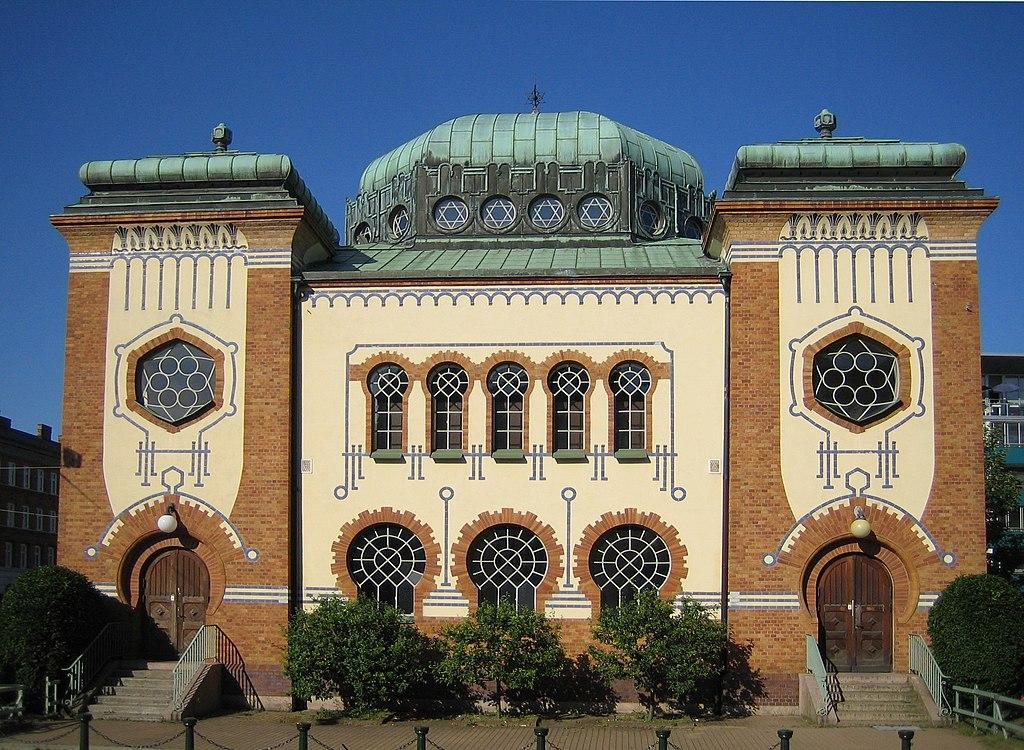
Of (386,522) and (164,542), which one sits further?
(164,542)

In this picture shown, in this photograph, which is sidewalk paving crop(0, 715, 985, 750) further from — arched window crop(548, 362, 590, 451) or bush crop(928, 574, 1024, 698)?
arched window crop(548, 362, 590, 451)

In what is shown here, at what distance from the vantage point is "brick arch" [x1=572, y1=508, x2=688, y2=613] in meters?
20.2

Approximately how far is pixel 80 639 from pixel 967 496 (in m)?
15.7

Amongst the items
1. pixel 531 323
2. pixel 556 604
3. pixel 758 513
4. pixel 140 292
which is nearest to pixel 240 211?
pixel 140 292

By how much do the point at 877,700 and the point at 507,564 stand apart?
22.2 ft

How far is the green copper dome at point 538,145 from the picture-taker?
87.2 feet

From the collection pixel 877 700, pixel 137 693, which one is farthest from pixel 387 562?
pixel 877 700

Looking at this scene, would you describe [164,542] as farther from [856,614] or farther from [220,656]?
[856,614]

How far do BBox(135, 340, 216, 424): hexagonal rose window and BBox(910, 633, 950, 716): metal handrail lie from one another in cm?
1339

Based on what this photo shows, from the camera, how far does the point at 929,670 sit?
18750mm

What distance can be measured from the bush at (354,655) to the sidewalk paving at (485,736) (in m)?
0.66

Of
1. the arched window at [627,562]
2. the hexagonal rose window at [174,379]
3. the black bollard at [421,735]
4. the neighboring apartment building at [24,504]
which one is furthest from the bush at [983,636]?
the neighboring apartment building at [24,504]

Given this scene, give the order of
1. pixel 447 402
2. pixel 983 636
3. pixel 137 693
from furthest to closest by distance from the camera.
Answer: pixel 447 402, pixel 137 693, pixel 983 636

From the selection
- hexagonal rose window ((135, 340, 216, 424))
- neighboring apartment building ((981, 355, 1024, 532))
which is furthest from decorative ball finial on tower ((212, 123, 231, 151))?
neighboring apartment building ((981, 355, 1024, 532))
